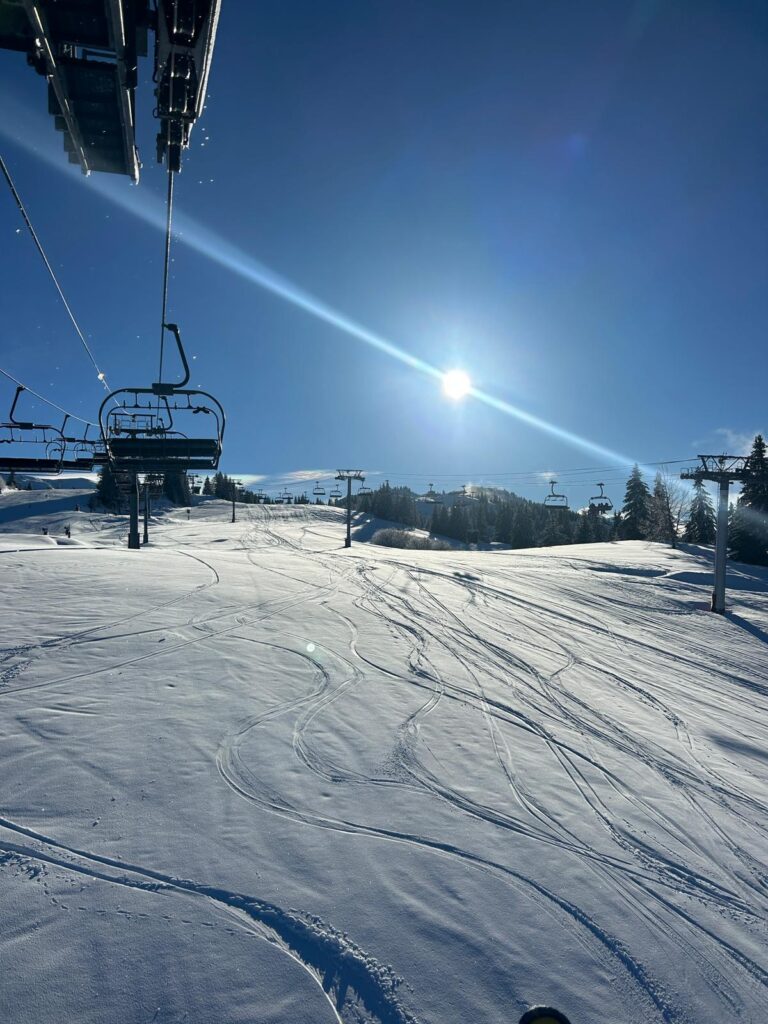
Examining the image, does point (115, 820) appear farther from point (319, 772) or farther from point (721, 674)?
point (721, 674)

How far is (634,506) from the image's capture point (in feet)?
222

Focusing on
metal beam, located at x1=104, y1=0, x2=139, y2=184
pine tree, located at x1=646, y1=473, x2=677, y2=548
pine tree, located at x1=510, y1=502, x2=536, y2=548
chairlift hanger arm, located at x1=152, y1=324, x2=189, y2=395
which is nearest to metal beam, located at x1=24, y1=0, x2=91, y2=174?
metal beam, located at x1=104, y1=0, x2=139, y2=184

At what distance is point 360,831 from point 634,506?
241 ft

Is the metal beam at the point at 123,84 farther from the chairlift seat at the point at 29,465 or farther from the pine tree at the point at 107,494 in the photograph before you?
the pine tree at the point at 107,494

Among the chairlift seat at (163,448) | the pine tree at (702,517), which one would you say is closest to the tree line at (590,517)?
the pine tree at (702,517)

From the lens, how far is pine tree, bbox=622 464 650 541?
219 feet

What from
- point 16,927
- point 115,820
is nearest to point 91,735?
point 115,820

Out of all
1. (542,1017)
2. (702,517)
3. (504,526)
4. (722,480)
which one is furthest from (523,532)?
(542,1017)

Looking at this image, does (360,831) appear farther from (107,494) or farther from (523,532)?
(523,532)

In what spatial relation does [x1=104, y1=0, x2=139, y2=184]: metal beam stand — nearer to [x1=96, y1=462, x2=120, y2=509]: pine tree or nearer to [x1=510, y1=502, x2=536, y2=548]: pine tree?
[x1=96, y1=462, x2=120, y2=509]: pine tree

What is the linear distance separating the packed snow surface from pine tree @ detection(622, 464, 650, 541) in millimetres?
63707

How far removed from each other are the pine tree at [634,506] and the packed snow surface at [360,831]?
2508 inches

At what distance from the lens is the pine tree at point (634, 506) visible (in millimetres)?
66688

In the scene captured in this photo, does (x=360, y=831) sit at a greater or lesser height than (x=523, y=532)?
lesser
